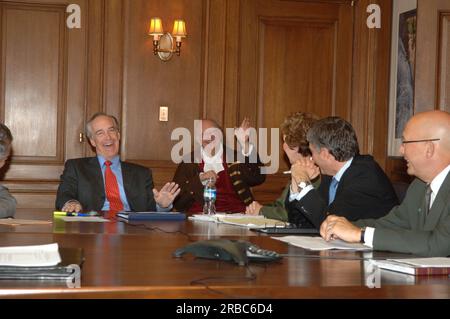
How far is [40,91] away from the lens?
657 centimetres

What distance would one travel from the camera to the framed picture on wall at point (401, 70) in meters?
6.48

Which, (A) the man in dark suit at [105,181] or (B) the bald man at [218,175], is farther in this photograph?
(B) the bald man at [218,175]

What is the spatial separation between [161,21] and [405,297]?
195 inches

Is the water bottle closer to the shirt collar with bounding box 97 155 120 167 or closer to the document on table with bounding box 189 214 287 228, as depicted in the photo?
the document on table with bounding box 189 214 287 228

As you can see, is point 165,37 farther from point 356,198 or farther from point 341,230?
point 341,230

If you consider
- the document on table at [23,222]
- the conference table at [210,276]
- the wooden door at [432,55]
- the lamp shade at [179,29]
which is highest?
the lamp shade at [179,29]

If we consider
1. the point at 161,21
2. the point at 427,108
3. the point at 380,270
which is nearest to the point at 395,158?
the point at 427,108

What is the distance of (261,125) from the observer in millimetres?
6926

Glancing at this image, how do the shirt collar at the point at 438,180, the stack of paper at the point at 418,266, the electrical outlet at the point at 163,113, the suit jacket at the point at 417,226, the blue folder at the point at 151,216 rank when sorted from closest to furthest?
1. the stack of paper at the point at 418,266
2. the suit jacket at the point at 417,226
3. the shirt collar at the point at 438,180
4. the blue folder at the point at 151,216
5. the electrical outlet at the point at 163,113

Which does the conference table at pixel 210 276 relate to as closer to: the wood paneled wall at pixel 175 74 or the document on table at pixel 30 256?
the document on table at pixel 30 256

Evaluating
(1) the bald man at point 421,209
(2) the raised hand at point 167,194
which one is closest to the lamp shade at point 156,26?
(2) the raised hand at point 167,194

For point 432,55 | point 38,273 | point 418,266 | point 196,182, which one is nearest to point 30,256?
point 38,273

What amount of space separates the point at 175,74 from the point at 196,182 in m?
1.18

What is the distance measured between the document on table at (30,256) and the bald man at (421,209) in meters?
1.18
